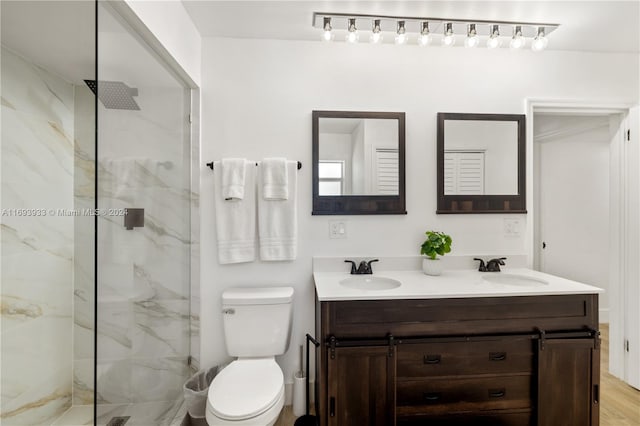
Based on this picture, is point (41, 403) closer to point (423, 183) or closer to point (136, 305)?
point (136, 305)

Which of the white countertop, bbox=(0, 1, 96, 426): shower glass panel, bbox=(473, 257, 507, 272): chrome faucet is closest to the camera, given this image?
bbox=(0, 1, 96, 426): shower glass panel

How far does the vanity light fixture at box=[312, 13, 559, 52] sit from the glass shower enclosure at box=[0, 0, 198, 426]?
3.31ft

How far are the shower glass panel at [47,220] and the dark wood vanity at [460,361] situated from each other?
131cm

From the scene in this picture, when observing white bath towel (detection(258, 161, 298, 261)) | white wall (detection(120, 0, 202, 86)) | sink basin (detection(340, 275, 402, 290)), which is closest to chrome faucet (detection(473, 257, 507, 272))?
sink basin (detection(340, 275, 402, 290))

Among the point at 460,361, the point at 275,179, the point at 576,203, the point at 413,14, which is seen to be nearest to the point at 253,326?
the point at 275,179

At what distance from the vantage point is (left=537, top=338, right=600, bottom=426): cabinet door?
152cm

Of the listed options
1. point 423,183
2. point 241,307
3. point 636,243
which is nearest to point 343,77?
point 423,183

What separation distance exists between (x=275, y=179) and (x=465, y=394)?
1.56 metres

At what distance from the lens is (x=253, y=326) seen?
1.72m

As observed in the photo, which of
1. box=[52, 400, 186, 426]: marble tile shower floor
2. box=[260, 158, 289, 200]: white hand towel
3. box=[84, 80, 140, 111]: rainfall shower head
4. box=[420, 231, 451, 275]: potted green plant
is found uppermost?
box=[84, 80, 140, 111]: rainfall shower head

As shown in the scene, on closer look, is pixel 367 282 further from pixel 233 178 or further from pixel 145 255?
pixel 145 255

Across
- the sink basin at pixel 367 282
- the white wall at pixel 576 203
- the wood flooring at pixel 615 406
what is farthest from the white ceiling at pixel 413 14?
the wood flooring at pixel 615 406

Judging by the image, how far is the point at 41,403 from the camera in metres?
1.56

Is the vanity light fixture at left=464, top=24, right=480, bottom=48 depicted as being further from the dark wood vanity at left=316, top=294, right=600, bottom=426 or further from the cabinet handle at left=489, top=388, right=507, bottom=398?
the cabinet handle at left=489, top=388, right=507, bottom=398
